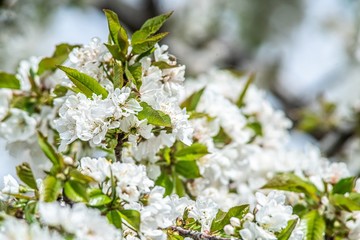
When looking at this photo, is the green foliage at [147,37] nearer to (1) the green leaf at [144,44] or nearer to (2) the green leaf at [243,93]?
(1) the green leaf at [144,44]

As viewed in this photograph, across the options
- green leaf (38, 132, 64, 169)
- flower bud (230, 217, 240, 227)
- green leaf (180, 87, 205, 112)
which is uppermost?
green leaf (38, 132, 64, 169)

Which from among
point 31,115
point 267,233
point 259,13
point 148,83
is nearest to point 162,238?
point 267,233

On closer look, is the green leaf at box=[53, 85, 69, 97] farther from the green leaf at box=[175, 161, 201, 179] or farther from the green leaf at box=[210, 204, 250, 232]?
the green leaf at box=[210, 204, 250, 232]

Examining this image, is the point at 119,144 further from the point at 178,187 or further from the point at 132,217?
the point at 178,187

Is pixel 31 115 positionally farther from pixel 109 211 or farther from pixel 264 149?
pixel 264 149

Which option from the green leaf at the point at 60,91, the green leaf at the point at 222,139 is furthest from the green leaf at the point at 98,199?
the green leaf at the point at 222,139

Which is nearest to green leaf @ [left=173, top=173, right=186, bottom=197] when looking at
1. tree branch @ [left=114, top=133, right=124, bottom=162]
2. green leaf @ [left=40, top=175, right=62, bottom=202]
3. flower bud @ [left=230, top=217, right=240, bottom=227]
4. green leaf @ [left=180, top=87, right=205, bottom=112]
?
green leaf @ [left=180, top=87, right=205, bottom=112]
